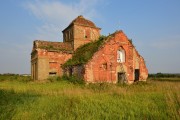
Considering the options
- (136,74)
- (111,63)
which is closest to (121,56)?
(111,63)

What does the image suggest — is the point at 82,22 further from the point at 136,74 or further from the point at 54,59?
the point at 136,74

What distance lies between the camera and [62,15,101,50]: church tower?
31000 mm

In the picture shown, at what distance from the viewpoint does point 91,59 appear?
2248 centimetres

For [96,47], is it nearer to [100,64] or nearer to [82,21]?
[100,64]

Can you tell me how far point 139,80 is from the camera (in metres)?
26.1

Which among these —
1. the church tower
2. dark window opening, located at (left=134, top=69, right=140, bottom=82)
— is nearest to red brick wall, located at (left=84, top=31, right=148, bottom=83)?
dark window opening, located at (left=134, top=69, right=140, bottom=82)

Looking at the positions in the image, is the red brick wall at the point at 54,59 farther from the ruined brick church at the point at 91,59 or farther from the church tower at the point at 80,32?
the church tower at the point at 80,32

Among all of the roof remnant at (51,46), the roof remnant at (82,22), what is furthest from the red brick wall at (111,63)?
the roof remnant at (82,22)

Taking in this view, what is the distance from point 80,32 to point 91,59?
10.0m

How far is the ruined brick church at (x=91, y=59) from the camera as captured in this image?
2295 cm

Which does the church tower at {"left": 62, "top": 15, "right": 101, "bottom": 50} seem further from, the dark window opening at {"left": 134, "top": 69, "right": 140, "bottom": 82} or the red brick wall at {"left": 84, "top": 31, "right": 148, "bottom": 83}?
the dark window opening at {"left": 134, "top": 69, "right": 140, "bottom": 82}

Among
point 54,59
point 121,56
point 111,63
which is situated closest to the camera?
point 111,63

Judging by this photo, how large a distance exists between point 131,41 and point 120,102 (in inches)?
723

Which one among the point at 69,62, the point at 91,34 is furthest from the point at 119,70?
the point at 91,34
